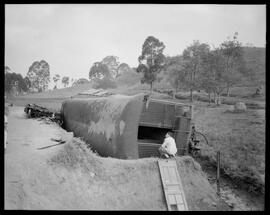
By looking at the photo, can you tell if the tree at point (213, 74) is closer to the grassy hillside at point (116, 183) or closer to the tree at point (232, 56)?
the tree at point (232, 56)

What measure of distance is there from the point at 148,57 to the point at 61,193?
3430 centimetres

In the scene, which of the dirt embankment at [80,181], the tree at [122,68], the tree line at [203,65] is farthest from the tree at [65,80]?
the dirt embankment at [80,181]

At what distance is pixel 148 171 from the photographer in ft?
33.6

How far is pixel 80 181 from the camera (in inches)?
345

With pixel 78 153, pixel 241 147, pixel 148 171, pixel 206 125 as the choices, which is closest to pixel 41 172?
pixel 78 153

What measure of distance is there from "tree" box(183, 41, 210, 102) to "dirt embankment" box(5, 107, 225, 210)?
2362 centimetres

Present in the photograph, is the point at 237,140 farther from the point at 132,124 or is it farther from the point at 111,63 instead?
the point at 111,63

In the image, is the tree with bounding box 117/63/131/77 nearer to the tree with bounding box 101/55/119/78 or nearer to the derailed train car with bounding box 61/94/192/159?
the tree with bounding box 101/55/119/78

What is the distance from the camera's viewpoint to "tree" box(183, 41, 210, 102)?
1328 inches

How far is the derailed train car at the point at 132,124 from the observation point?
1112 cm

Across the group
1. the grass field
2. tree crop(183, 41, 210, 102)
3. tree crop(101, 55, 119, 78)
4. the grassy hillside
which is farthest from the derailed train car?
tree crop(101, 55, 119, 78)

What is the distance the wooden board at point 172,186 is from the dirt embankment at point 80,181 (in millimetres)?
241
